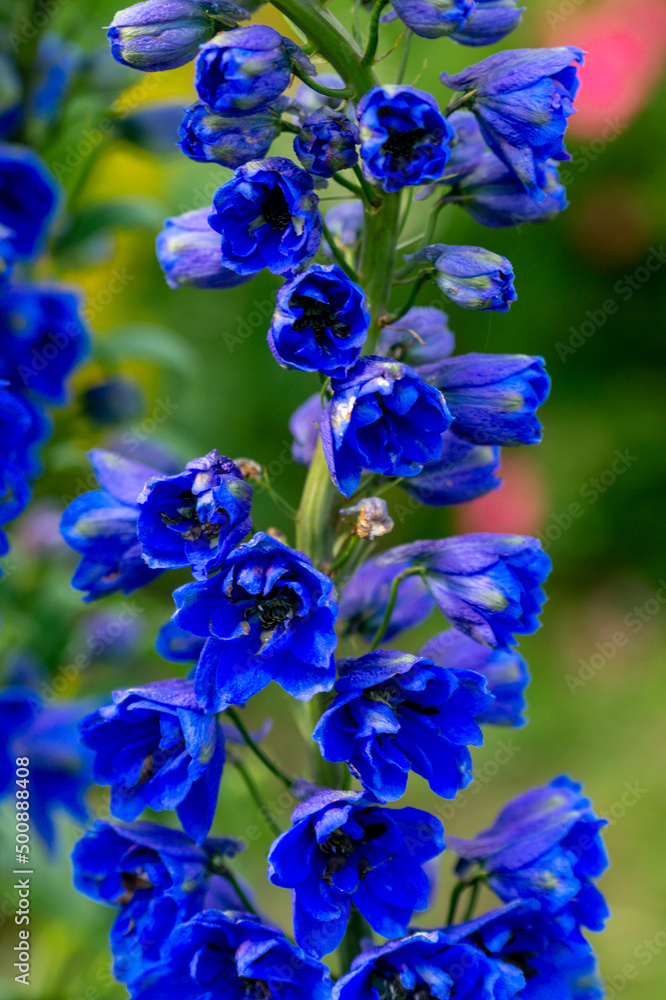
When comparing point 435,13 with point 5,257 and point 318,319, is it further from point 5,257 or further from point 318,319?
point 5,257

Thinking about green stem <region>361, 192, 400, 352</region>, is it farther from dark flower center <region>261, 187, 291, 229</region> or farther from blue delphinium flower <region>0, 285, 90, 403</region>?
blue delphinium flower <region>0, 285, 90, 403</region>

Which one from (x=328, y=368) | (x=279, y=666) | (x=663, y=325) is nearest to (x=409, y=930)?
(x=279, y=666)

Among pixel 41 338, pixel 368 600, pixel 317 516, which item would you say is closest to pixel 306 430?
pixel 317 516

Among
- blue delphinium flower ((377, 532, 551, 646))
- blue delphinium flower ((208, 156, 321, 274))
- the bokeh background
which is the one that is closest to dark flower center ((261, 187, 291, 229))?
blue delphinium flower ((208, 156, 321, 274))

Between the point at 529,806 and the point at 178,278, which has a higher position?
the point at 178,278

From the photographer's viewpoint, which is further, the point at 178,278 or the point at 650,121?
the point at 650,121

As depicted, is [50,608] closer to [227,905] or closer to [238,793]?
[238,793]
